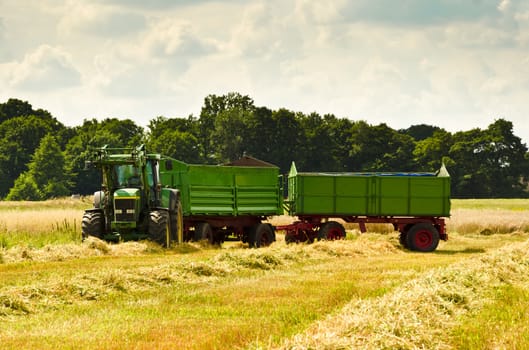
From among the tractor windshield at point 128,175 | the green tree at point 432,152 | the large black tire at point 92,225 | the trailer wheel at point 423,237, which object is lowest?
the trailer wheel at point 423,237

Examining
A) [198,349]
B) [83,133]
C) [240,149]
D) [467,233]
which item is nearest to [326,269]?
[198,349]

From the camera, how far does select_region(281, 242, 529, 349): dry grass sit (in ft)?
29.0

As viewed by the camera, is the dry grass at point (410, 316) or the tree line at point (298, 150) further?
the tree line at point (298, 150)

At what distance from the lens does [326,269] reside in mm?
18797

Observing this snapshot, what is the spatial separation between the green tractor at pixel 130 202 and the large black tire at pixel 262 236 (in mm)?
2802

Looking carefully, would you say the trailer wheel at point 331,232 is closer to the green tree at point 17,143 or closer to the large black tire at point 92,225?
the large black tire at point 92,225

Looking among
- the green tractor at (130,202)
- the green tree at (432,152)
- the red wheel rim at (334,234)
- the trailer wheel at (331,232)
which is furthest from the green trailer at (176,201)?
the green tree at (432,152)

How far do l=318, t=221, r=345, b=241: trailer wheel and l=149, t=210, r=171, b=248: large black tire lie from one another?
18.1 feet

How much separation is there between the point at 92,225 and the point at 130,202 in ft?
3.99

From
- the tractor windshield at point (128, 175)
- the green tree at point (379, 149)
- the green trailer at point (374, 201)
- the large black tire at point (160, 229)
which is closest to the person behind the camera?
the large black tire at point (160, 229)

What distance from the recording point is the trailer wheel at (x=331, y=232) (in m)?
27.5

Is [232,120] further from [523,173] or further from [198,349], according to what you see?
[198,349]

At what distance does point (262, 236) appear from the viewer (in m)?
27.8

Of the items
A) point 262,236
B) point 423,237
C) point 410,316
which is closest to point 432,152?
point 423,237
